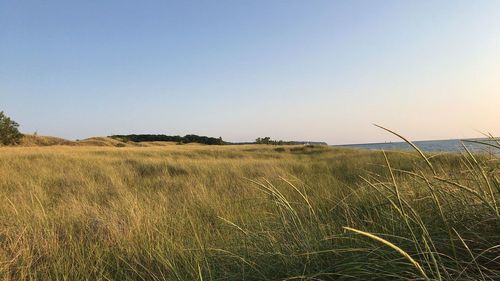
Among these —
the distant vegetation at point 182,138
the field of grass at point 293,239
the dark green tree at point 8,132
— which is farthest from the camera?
the distant vegetation at point 182,138

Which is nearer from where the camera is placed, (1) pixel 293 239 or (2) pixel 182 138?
(1) pixel 293 239

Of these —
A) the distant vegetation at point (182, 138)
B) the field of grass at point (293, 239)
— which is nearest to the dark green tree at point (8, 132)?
the distant vegetation at point (182, 138)

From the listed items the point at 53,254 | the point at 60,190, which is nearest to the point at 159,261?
the point at 53,254

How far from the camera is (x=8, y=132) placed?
4116 centimetres

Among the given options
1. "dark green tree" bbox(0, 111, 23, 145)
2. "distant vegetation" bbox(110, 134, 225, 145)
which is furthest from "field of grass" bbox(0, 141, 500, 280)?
"distant vegetation" bbox(110, 134, 225, 145)

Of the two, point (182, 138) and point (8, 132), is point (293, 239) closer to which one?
point (8, 132)

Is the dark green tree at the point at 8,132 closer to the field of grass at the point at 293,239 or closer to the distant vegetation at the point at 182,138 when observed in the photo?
the distant vegetation at the point at 182,138

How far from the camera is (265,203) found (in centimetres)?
530

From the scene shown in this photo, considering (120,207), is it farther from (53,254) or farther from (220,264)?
(220,264)

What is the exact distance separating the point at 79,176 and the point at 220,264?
8.57 metres

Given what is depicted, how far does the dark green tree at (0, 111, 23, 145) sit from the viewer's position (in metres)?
40.1

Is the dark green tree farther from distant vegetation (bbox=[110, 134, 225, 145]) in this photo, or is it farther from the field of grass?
the field of grass

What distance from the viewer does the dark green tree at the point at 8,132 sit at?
40.1 metres

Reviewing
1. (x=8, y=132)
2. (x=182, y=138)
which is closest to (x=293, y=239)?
(x=8, y=132)
